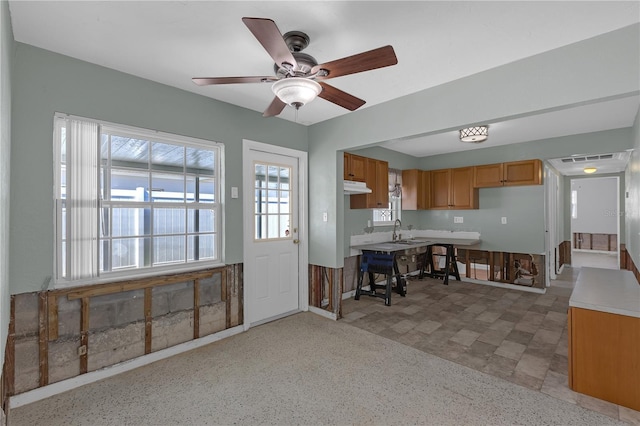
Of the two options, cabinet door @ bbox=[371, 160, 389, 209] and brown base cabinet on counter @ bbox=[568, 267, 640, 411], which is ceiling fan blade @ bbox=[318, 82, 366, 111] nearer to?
brown base cabinet on counter @ bbox=[568, 267, 640, 411]

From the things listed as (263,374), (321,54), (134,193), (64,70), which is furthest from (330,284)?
(64,70)

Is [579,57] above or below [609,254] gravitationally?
above

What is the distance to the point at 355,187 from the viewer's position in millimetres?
4340

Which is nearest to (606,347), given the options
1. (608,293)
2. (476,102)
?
(608,293)

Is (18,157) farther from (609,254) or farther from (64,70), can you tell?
(609,254)

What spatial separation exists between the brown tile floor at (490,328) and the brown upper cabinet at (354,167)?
1900 mm

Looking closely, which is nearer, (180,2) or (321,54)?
(180,2)

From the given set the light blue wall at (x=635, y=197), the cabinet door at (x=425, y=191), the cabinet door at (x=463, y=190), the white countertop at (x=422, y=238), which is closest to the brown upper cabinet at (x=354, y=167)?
the white countertop at (x=422, y=238)

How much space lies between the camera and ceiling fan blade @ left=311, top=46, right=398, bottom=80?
1600 millimetres

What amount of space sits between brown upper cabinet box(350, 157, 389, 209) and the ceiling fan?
2.62 metres

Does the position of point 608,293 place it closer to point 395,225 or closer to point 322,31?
point 322,31

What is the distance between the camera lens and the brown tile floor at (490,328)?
8.32 ft

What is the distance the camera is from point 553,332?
3393mm

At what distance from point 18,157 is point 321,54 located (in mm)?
2354
